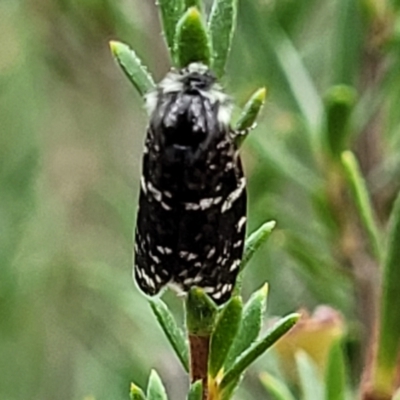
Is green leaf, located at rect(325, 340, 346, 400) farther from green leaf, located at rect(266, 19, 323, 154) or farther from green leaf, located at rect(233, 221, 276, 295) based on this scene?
green leaf, located at rect(266, 19, 323, 154)

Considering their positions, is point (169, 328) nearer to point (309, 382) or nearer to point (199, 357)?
point (199, 357)

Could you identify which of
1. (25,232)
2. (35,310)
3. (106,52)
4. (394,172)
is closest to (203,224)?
(394,172)

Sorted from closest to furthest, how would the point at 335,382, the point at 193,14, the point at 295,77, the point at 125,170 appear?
1. the point at 193,14
2. the point at 335,382
3. the point at 295,77
4. the point at 125,170

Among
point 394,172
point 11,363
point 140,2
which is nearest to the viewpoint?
point 394,172

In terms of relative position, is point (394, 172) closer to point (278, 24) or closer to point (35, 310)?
point (278, 24)

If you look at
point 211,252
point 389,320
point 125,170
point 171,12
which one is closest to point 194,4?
point 171,12

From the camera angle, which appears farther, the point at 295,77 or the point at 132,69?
the point at 295,77
